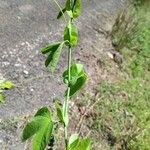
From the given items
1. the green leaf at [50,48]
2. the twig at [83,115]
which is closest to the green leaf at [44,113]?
the green leaf at [50,48]

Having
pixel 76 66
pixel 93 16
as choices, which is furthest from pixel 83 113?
pixel 76 66

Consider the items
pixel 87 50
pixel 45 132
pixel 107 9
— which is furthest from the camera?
pixel 107 9

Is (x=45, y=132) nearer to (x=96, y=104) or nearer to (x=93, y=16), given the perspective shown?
(x=96, y=104)

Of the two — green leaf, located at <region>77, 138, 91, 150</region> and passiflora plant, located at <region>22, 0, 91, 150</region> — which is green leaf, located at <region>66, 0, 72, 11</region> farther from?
green leaf, located at <region>77, 138, 91, 150</region>

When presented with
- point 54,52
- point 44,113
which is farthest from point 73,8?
point 44,113

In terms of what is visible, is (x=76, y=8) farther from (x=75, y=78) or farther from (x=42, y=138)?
(x=42, y=138)

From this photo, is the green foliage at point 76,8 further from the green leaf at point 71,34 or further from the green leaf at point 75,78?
the green leaf at point 75,78
